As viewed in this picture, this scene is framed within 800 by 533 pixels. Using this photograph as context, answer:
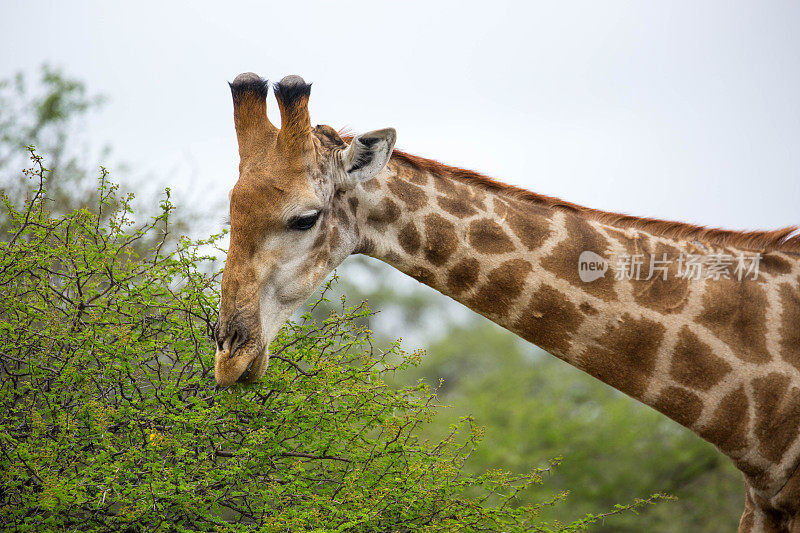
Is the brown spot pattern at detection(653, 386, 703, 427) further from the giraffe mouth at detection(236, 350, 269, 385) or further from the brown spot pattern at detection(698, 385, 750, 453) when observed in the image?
the giraffe mouth at detection(236, 350, 269, 385)

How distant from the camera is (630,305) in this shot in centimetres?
409

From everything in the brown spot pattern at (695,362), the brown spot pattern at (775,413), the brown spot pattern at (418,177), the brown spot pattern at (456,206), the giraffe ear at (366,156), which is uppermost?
the giraffe ear at (366,156)

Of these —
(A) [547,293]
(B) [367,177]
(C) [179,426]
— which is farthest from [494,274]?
(C) [179,426]

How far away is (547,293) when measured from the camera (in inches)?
162

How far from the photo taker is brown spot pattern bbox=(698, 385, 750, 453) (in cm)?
402

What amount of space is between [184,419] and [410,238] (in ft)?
4.85

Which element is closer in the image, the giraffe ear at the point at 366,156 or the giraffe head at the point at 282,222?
the giraffe head at the point at 282,222

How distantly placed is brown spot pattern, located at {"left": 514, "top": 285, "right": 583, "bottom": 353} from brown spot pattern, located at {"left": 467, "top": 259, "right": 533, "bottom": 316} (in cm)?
10

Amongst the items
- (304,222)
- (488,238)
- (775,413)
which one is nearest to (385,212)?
(304,222)

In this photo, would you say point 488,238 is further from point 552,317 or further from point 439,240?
point 552,317

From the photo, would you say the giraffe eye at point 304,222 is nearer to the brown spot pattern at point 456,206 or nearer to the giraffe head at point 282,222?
the giraffe head at point 282,222

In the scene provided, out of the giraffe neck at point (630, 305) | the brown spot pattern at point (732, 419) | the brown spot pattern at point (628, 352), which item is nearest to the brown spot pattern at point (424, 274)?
the giraffe neck at point (630, 305)

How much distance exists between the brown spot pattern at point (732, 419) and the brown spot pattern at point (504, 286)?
1.17 m

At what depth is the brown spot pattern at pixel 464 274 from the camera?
165 inches
